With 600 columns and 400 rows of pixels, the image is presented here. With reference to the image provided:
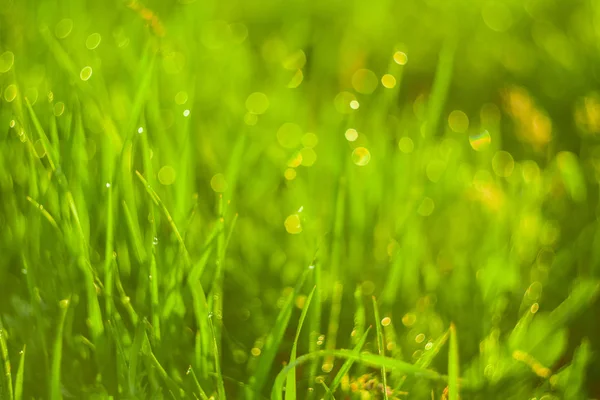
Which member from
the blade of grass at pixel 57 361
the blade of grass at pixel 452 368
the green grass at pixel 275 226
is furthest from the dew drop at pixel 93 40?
the blade of grass at pixel 452 368

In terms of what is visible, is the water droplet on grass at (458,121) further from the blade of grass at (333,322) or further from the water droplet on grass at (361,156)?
the blade of grass at (333,322)

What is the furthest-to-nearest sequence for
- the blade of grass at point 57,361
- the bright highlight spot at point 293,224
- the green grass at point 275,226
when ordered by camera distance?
the bright highlight spot at point 293,224 < the green grass at point 275,226 < the blade of grass at point 57,361

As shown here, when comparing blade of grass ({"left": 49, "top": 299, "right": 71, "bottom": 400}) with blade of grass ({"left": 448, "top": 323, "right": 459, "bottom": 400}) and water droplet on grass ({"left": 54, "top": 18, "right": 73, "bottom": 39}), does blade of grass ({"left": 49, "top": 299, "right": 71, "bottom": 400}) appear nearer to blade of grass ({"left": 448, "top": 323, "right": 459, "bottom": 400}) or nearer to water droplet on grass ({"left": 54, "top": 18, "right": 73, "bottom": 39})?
blade of grass ({"left": 448, "top": 323, "right": 459, "bottom": 400})

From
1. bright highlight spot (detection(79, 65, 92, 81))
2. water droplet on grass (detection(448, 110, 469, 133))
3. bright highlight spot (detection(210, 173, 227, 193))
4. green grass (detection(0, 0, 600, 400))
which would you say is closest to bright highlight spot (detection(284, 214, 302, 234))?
green grass (detection(0, 0, 600, 400))

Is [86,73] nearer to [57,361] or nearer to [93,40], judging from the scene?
[93,40]

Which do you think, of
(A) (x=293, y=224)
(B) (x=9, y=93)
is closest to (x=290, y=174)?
(A) (x=293, y=224)

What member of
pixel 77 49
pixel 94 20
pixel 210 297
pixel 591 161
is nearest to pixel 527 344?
pixel 210 297

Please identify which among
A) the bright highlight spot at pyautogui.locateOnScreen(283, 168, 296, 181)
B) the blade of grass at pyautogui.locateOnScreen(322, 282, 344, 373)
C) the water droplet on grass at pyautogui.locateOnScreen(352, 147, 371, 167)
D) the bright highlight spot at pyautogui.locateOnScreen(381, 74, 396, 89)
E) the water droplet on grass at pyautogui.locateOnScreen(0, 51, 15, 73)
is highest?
the water droplet on grass at pyautogui.locateOnScreen(0, 51, 15, 73)

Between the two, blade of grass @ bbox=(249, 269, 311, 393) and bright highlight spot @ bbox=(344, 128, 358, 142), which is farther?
bright highlight spot @ bbox=(344, 128, 358, 142)

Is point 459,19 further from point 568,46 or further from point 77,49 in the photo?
point 77,49
